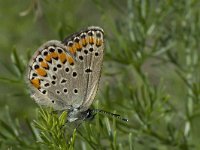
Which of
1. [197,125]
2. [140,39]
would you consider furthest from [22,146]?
[197,125]

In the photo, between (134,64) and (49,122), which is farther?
(134,64)

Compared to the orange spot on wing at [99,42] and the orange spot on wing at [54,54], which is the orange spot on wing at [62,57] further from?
the orange spot on wing at [99,42]

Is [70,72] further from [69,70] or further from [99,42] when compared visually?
[99,42]

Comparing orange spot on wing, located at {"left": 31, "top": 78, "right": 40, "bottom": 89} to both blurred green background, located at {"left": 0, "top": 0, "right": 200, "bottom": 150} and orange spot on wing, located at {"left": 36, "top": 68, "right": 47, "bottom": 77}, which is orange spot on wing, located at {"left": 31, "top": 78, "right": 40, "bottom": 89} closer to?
orange spot on wing, located at {"left": 36, "top": 68, "right": 47, "bottom": 77}

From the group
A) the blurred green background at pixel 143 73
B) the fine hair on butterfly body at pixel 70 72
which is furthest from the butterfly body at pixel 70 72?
the blurred green background at pixel 143 73

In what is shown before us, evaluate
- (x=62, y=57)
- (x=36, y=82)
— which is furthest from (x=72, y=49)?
(x=36, y=82)

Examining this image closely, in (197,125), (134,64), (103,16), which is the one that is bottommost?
(197,125)

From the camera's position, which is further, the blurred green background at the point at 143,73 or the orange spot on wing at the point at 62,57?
the blurred green background at the point at 143,73

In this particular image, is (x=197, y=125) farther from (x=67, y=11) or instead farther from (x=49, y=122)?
(x=49, y=122)

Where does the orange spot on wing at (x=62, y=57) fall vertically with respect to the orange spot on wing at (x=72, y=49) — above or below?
below

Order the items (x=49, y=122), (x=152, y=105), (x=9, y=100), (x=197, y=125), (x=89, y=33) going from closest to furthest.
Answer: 1. (x=49, y=122)
2. (x=89, y=33)
3. (x=152, y=105)
4. (x=197, y=125)
5. (x=9, y=100)
